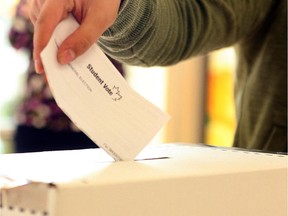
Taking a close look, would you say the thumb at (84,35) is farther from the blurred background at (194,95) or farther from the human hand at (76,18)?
the blurred background at (194,95)

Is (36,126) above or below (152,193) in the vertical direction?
above

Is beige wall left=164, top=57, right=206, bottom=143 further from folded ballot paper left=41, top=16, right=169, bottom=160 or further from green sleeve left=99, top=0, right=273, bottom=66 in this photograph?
folded ballot paper left=41, top=16, right=169, bottom=160

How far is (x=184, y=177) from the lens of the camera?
508 millimetres

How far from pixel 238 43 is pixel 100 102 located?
1.80 feet

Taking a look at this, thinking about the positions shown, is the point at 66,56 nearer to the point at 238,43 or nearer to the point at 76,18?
the point at 76,18

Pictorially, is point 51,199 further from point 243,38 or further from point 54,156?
point 243,38

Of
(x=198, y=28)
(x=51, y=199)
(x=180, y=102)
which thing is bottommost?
(x=51, y=199)

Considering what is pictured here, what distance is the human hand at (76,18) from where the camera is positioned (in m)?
0.54

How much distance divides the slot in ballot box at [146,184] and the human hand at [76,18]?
4.3 inches

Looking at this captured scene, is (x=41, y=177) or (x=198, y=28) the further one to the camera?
(x=198, y=28)

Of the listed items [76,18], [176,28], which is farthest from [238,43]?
[76,18]

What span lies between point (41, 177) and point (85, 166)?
8 centimetres

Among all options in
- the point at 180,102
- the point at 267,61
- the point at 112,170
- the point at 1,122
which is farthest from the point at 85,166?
A: the point at 180,102

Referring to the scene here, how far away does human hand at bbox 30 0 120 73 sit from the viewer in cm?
54
